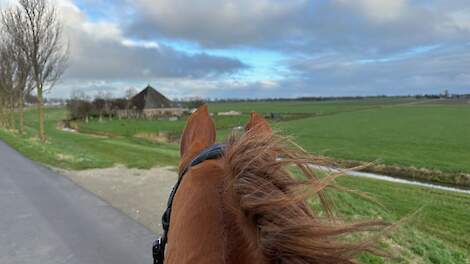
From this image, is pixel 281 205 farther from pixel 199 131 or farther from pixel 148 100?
pixel 148 100

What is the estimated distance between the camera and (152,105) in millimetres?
83312

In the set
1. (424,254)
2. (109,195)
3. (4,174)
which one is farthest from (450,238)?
(4,174)

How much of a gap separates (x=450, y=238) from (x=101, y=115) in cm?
7880

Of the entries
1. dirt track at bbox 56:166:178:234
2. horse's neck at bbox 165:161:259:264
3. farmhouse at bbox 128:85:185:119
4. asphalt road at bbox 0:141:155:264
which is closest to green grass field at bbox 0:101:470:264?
horse's neck at bbox 165:161:259:264

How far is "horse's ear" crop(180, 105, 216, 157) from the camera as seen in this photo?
141 cm

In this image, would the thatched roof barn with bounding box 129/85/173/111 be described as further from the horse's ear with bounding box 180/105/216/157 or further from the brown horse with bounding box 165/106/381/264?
the brown horse with bounding box 165/106/381/264

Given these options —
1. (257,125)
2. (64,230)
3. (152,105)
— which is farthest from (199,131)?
(152,105)

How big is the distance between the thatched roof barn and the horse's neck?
8302 centimetres

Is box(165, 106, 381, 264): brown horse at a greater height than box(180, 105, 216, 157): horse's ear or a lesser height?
lesser

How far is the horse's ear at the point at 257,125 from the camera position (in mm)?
1197

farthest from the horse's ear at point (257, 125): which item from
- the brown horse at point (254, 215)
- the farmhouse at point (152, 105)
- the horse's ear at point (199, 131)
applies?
the farmhouse at point (152, 105)

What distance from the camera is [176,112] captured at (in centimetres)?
8362

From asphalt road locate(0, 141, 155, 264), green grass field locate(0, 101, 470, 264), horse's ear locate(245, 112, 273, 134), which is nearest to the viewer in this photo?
horse's ear locate(245, 112, 273, 134)

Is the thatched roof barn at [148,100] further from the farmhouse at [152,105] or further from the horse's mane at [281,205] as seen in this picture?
the horse's mane at [281,205]
